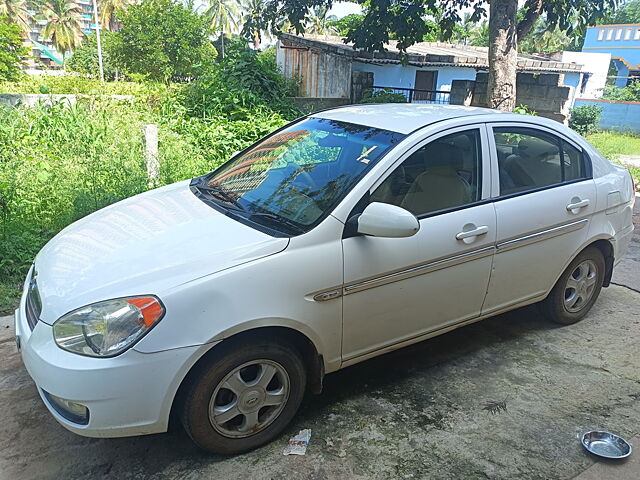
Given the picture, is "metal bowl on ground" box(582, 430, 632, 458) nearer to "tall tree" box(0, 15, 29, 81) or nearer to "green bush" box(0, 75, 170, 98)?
"green bush" box(0, 75, 170, 98)

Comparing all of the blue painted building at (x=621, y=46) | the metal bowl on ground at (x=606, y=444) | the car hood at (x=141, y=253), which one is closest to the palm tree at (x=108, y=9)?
the blue painted building at (x=621, y=46)

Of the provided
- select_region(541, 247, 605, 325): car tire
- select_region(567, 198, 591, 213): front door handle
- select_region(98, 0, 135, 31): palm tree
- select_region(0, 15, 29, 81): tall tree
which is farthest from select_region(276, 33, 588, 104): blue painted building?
select_region(98, 0, 135, 31): palm tree

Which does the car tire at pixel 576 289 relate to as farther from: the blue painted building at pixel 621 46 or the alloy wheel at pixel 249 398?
the blue painted building at pixel 621 46

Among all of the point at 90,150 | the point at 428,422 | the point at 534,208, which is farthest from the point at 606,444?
the point at 90,150

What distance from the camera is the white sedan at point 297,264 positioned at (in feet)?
7.63

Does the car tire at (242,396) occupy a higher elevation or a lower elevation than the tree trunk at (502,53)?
lower

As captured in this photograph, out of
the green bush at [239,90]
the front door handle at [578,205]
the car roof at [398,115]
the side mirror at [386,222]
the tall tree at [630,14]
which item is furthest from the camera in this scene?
the tall tree at [630,14]

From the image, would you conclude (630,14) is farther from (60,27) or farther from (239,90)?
(239,90)

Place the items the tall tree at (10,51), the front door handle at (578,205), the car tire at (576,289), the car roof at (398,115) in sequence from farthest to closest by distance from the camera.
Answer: the tall tree at (10,51)
the car tire at (576,289)
the front door handle at (578,205)
the car roof at (398,115)

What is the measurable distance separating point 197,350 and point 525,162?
254 centimetres

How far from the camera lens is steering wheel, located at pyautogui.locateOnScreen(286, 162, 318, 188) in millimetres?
3062

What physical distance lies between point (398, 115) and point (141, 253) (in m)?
1.87

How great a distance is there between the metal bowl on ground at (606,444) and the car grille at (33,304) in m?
2.85

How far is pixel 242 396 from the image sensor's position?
258 centimetres
